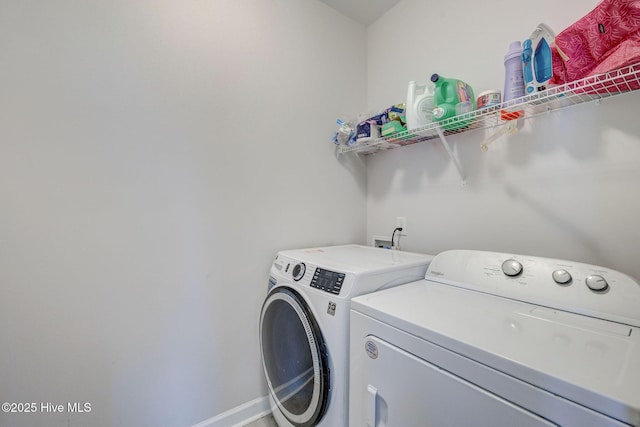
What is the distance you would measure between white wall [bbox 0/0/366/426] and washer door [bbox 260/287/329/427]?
22 centimetres

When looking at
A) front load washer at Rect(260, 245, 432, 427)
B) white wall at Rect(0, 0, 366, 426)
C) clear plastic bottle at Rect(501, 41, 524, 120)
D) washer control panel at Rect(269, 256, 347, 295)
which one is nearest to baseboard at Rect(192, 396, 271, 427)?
white wall at Rect(0, 0, 366, 426)

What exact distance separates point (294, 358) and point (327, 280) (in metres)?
0.48

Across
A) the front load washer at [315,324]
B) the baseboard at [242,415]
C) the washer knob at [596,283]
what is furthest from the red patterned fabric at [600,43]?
the baseboard at [242,415]

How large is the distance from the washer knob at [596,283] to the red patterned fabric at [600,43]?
67 cm

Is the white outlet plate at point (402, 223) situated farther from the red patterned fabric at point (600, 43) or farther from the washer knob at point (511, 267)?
the red patterned fabric at point (600, 43)

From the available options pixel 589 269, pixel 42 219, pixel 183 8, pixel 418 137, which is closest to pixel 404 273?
pixel 589 269

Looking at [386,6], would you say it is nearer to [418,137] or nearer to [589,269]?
[418,137]

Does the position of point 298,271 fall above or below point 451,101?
below

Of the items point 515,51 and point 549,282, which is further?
point 515,51

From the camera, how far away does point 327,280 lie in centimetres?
112

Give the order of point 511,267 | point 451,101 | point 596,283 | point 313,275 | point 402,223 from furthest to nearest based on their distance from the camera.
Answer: point 402,223, point 451,101, point 313,275, point 511,267, point 596,283

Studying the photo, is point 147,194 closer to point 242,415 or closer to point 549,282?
point 242,415

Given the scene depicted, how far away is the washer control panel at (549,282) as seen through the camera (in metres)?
0.81

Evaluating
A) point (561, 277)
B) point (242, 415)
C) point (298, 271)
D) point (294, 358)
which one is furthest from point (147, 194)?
point (561, 277)
